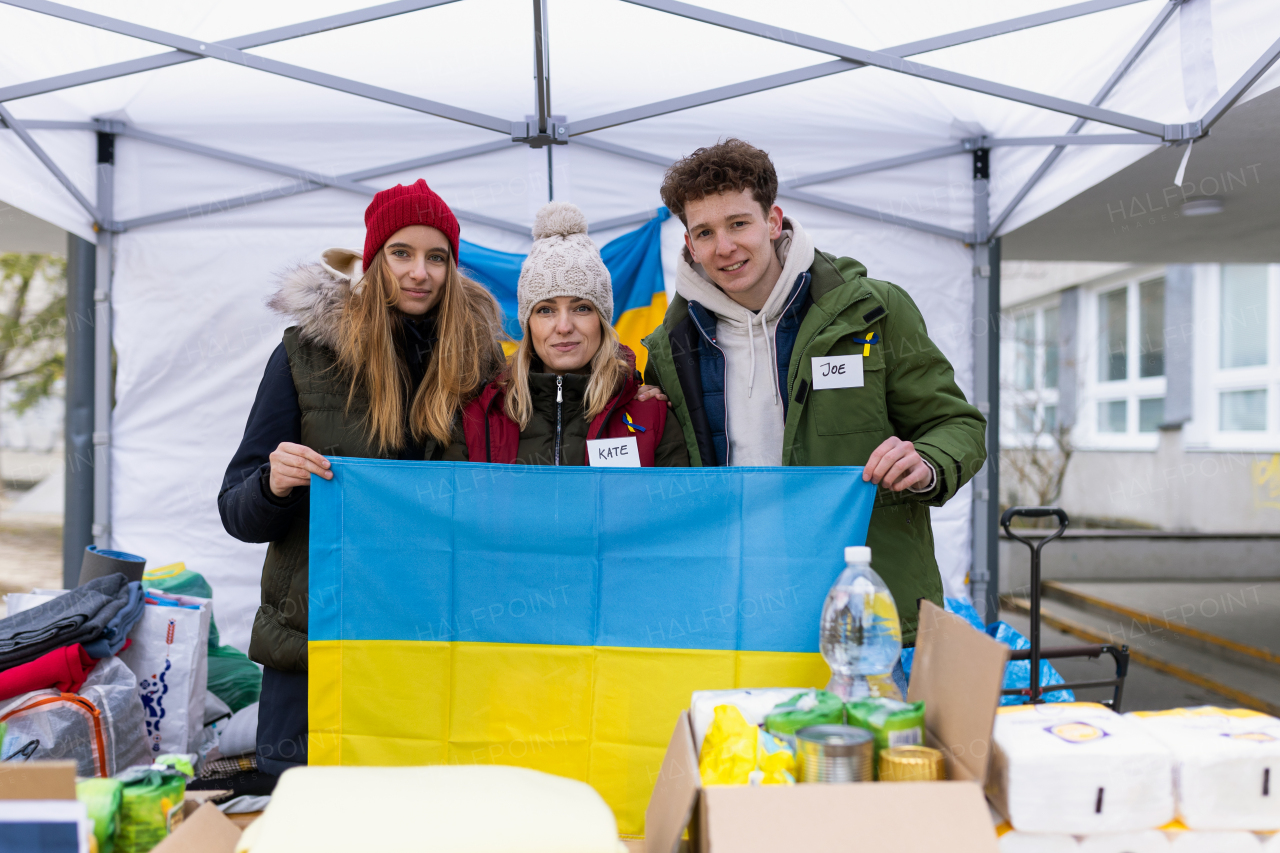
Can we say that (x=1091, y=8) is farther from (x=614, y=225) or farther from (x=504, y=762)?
(x=504, y=762)

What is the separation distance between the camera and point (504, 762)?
65.9 inches

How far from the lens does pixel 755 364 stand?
207 centimetres

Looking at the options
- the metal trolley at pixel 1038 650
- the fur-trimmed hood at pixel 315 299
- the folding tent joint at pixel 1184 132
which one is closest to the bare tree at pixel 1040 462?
the folding tent joint at pixel 1184 132

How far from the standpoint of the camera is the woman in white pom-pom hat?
6.42ft

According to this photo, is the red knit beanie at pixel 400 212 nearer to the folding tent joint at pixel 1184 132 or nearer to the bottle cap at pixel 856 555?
the bottle cap at pixel 856 555

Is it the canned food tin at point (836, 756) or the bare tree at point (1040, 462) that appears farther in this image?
the bare tree at point (1040, 462)

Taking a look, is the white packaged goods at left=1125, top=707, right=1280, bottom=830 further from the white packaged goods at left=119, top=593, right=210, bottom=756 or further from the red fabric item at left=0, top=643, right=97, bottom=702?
the white packaged goods at left=119, top=593, right=210, bottom=756

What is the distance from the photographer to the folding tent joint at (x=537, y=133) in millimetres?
3547

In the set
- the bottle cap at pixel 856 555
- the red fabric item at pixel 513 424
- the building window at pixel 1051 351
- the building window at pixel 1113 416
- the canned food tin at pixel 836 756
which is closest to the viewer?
the canned food tin at pixel 836 756

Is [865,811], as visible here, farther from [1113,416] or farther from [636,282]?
[1113,416]

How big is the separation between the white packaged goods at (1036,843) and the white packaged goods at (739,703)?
35 centimetres

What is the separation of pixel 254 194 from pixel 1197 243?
21.4 feet

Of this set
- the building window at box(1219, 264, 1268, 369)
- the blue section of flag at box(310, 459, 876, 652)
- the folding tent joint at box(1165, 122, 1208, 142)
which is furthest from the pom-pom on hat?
the building window at box(1219, 264, 1268, 369)

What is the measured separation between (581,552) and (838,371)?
2.37 ft
